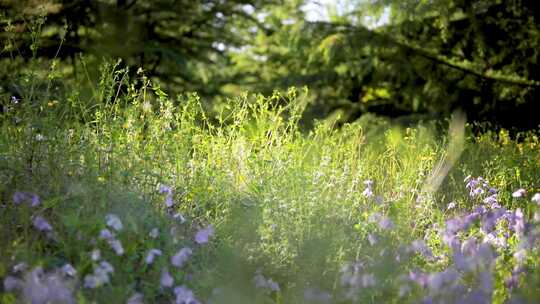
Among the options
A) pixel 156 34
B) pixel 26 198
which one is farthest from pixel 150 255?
pixel 156 34

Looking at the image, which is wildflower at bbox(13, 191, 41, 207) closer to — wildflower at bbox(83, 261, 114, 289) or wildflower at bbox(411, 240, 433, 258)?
wildflower at bbox(83, 261, 114, 289)

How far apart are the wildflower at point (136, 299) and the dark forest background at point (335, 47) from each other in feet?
18.3

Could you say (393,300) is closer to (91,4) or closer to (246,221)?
(246,221)

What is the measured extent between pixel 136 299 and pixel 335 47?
248 inches

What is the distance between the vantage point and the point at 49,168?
3285 mm

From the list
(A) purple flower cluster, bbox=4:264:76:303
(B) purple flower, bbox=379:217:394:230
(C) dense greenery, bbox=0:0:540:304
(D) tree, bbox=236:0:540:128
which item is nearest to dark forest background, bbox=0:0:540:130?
(D) tree, bbox=236:0:540:128

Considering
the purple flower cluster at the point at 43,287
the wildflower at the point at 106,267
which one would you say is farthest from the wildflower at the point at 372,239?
the purple flower cluster at the point at 43,287

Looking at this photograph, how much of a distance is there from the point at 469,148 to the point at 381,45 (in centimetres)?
272

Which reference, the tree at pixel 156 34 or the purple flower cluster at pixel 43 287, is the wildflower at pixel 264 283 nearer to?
the purple flower cluster at pixel 43 287

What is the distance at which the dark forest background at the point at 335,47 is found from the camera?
8.57 metres

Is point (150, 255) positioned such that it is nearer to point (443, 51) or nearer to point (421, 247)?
point (421, 247)

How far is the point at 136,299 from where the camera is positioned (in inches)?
97.8

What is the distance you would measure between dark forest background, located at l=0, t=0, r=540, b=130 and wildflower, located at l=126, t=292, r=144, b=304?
18.3 ft

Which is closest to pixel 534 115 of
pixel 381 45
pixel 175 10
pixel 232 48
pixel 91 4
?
pixel 381 45
